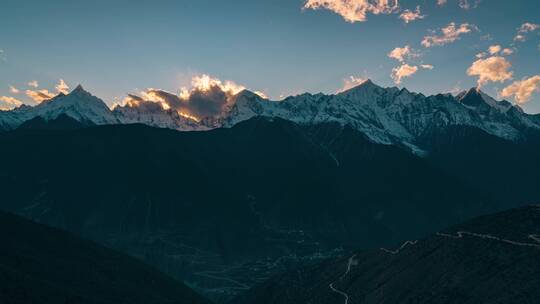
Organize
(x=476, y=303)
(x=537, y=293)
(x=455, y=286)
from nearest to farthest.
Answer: (x=537, y=293)
(x=476, y=303)
(x=455, y=286)

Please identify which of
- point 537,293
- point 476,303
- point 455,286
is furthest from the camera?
point 455,286

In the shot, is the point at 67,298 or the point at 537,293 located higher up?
the point at 537,293

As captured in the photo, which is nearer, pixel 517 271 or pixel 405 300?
pixel 517 271

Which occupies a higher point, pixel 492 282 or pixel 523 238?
pixel 523 238

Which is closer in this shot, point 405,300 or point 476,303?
point 476,303

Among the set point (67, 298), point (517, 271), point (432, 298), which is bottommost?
point (67, 298)

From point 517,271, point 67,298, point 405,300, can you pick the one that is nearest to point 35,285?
point 67,298

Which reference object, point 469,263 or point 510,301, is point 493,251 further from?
point 510,301

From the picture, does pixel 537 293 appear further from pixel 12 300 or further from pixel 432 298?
pixel 12 300

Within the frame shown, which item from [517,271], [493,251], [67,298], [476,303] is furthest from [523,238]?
[67,298]
